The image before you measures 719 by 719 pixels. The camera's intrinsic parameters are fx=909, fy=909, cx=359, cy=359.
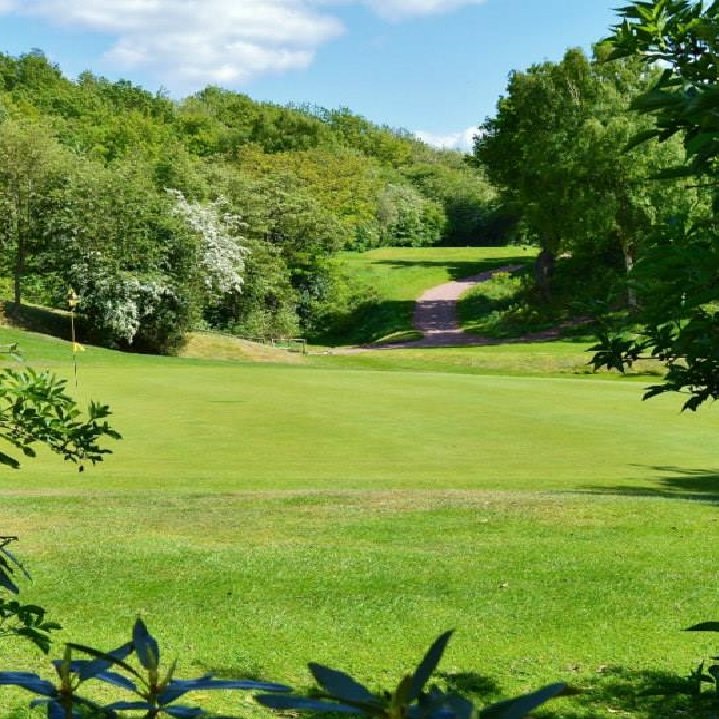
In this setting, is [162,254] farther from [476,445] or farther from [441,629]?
[441,629]

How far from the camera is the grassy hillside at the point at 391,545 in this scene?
5.63 m

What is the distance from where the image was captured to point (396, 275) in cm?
5919

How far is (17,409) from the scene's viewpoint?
3.43 meters

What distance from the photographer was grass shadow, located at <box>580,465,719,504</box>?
11.3 metres

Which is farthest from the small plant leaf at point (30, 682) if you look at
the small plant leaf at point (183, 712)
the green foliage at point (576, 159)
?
the green foliage at point (576, 159)

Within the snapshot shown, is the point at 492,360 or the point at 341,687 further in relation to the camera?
the point at 492,360

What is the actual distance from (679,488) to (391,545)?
19.2 feet

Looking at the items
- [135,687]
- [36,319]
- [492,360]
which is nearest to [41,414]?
[135,687]

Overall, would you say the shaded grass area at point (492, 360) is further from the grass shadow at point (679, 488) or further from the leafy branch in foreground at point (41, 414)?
the leafy branch in foreground at point (41, 414)

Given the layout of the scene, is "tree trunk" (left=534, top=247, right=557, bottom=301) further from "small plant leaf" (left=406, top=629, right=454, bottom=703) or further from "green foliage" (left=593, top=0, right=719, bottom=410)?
"small plant leaf" (left=406, top=629, right=454, bottom=703)

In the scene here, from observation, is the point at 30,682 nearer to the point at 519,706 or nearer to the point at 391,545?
the point at 519,706

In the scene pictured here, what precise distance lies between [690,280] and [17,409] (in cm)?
243

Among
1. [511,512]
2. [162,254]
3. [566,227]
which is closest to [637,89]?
[566,227]

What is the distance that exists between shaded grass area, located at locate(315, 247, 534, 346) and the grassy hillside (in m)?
33.6
